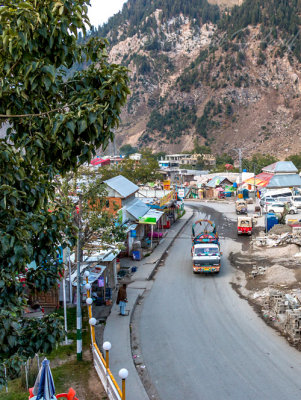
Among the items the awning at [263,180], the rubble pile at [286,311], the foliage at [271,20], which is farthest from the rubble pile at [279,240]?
the foliage at [271,20]

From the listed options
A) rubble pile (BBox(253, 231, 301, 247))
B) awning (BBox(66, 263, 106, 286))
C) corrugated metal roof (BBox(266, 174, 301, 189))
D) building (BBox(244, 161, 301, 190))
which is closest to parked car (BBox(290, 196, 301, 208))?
corrugated metal roof (BBox(266, 174, 301, 189))

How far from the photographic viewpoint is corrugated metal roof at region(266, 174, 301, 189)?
60531 millimetres

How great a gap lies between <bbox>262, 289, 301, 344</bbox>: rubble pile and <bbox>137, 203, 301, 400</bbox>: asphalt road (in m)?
0.54

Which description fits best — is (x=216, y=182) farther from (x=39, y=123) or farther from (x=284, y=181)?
(x=39, y=123)

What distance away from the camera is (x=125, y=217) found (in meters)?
31.4

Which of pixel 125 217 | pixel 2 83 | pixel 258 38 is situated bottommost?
pixel 125 217

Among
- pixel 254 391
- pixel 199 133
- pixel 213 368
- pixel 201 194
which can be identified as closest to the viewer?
pixel 254 391

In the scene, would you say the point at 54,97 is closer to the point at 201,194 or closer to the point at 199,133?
the point at 201,194

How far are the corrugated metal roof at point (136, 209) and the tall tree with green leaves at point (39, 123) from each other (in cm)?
2507

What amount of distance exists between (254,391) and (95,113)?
10.7 m

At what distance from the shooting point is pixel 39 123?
6.18m

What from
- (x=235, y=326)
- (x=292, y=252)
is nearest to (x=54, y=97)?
(x=235, y=326)

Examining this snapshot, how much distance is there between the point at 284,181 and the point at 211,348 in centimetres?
4877

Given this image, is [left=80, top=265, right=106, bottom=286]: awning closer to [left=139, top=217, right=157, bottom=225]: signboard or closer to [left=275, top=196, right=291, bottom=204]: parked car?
[left=139, top=217, right=157, bottom=225]: signboard
